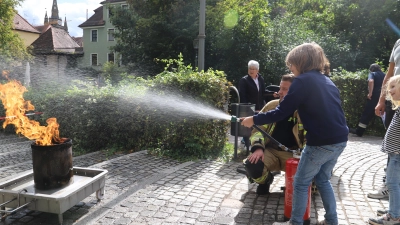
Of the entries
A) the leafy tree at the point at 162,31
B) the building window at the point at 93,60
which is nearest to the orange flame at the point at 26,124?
the leafy tree at the point at 162,31

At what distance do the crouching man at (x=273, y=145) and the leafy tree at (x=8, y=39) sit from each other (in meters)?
32.3

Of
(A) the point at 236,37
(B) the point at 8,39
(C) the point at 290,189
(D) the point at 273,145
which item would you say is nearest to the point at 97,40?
(B) the point at 8,39

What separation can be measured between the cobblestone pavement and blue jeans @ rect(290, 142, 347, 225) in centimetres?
47

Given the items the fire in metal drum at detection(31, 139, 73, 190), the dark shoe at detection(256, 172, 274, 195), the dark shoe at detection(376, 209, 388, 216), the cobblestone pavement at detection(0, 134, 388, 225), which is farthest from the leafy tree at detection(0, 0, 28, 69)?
the dark shoe at detection(376, 209, 388, 216)

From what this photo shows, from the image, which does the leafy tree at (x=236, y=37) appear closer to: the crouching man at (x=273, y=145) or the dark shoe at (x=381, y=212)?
the crouching man at (x=273, y=145)

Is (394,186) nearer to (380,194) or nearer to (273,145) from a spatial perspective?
(380,194)

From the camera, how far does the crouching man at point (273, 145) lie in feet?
14.4

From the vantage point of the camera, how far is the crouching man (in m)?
4.39

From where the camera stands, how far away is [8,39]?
3188 centimetres

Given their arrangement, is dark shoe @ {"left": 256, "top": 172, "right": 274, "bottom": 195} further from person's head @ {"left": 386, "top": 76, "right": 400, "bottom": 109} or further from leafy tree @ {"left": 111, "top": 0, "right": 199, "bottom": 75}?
leafy tree @ {"left": 111, "top": 0, "right": 199, "bottom": 75}

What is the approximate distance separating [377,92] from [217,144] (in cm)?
551

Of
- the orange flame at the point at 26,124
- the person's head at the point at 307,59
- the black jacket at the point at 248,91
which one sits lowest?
the orange flame at the point at 26,124

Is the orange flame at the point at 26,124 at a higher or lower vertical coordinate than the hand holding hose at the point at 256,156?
higher

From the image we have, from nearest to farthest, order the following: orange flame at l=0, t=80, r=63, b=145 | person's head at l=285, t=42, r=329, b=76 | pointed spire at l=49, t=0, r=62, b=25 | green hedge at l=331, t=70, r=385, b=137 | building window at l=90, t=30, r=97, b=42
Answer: person's head at l=285, t=42, r=329, b=76 < orange flame at l=0, t=80, r=63, b=145 < green hedge at l=331, t=70, r=385, b=137 < building window at l=90, t=30, r=97, b=42 < pointed spire at l=49, t=0, r=62, b=25
